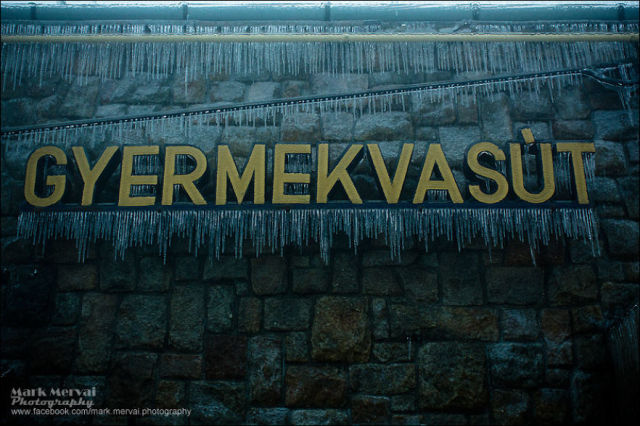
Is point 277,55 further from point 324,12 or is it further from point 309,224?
point 309,224

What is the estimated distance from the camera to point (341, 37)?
3043mm

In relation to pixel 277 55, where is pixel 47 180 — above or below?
below

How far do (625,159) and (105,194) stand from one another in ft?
13.4

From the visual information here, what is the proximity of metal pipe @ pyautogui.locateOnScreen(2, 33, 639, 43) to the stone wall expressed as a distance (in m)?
0.94

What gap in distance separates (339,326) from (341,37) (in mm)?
2272

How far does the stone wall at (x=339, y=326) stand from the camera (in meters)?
2.61

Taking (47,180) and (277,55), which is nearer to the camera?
(47,180)

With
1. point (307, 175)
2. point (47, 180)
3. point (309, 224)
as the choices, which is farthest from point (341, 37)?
point (47, 180)

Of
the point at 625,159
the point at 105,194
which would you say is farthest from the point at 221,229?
the point at 625,159

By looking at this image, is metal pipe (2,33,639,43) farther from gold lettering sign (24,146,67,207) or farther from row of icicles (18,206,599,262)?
row of icicles (18,206,599,262)

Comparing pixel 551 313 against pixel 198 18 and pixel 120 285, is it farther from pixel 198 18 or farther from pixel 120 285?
pixel 198 18

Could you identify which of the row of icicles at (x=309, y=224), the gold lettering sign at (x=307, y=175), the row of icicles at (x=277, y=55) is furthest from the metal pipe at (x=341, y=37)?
the row of icicles at (x=309, y=224)

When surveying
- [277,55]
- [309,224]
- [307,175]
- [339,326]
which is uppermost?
[277,55]

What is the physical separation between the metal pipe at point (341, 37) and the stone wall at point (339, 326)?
936 millimetres
